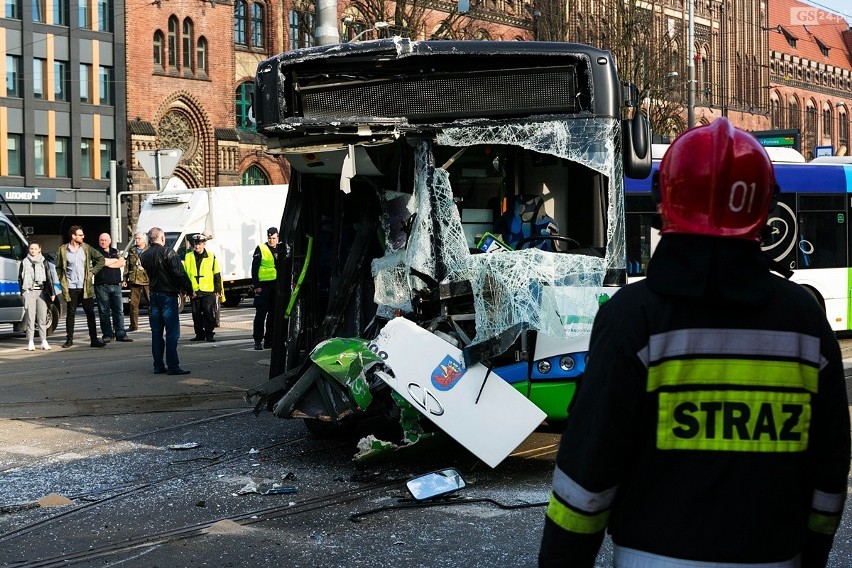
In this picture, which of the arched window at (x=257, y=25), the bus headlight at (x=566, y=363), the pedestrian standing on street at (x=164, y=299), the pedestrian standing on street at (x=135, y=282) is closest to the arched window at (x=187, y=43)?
the arched window at (x=257, y=25)

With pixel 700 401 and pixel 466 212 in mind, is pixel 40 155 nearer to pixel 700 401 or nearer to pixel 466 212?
pixel 466 212

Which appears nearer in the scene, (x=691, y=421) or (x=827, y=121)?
(x=691, y=421)

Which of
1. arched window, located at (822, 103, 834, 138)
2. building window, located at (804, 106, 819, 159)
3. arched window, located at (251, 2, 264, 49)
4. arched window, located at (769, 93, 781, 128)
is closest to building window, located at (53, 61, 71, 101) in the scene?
arched window, located at (251, 2, 264, 49)

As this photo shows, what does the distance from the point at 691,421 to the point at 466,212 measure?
251 inches

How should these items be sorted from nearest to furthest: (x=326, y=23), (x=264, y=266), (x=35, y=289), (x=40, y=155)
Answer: (x=326, y=23)
(x=264, y=266)
(x=35, y=289)
(x=40, y=155)

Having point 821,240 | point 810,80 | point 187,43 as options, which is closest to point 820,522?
point 821,240

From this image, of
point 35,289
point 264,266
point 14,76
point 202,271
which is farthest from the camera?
point 14,76

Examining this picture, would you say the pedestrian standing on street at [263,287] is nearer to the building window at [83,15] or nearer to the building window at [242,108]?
the building window at [83,15]

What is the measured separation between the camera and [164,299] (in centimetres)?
1429

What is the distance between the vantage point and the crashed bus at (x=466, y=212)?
25.9ft

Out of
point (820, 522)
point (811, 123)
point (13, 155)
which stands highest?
point (811, 123)

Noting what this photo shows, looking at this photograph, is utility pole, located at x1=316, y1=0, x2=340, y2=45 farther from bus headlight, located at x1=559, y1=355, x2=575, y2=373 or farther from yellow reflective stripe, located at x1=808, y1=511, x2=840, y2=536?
yellow reflective stripe, located at x1=808, y1=511, x2=840, y2=536

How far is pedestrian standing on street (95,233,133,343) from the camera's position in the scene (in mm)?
18875

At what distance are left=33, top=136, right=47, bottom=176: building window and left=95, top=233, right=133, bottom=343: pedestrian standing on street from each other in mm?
26001
